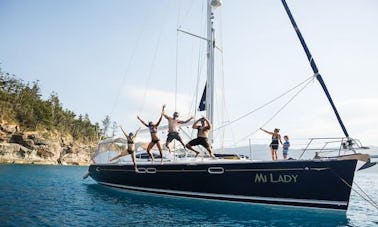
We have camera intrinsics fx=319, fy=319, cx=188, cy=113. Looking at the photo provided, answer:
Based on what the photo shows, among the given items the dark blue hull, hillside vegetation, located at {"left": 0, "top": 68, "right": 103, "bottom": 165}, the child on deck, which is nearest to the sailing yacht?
the dark blue hull

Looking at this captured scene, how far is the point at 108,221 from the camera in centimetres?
→ 1020

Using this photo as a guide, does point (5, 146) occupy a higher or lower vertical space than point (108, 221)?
higher

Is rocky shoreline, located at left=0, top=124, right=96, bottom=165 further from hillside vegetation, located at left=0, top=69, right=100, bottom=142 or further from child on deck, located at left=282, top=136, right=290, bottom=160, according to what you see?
child on deck, located at left=282, top=136, right=290, bottom=160

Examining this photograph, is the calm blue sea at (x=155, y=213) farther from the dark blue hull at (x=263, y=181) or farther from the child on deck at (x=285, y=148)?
the child on deck at (x=285, y=148)

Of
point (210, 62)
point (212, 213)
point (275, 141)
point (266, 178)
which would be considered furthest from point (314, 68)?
point (212, 213)

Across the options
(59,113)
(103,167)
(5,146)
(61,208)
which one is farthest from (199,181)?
(59,113)

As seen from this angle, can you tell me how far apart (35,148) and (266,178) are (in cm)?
6473

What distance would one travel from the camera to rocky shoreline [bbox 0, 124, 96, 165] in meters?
62.0

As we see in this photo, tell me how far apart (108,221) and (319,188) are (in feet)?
24.9

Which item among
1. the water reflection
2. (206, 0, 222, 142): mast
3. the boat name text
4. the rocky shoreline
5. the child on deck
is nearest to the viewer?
the water reflection

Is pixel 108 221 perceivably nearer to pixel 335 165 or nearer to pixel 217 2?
pixel 335 165

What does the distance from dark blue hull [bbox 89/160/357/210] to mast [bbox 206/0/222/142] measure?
10.2ft

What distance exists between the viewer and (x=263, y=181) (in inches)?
490

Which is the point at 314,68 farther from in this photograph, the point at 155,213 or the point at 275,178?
the point at 155,213
